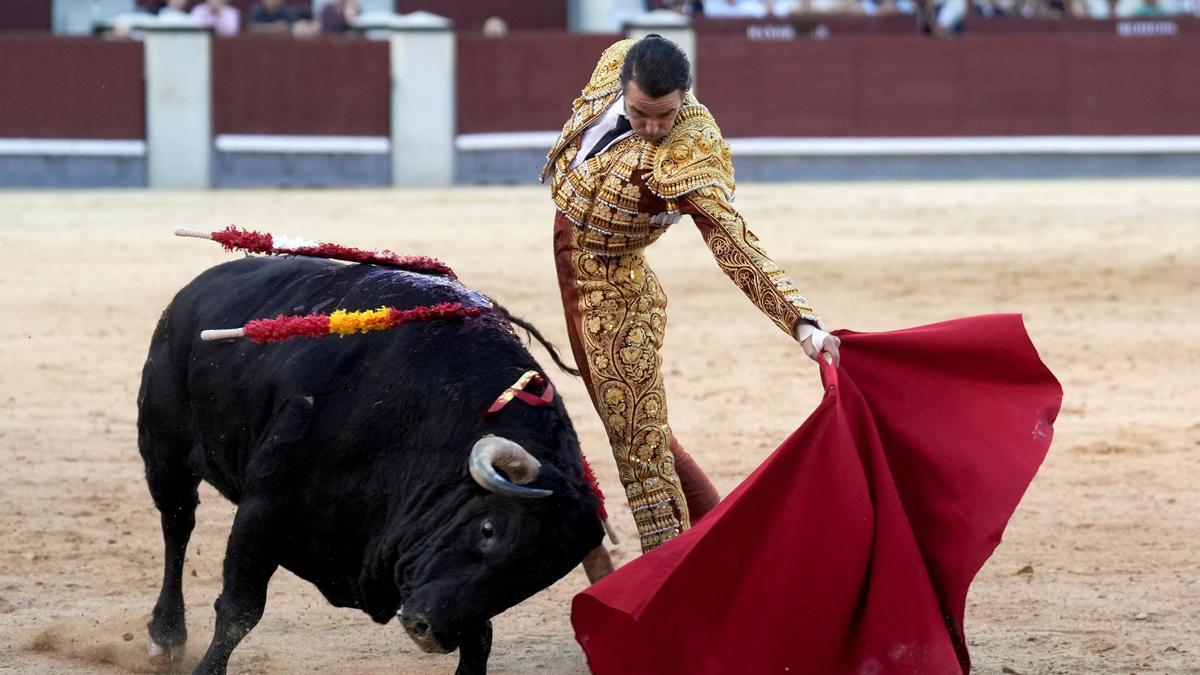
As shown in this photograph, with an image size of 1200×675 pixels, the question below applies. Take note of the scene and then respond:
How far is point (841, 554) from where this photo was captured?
2.85 m

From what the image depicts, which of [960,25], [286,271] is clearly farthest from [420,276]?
[960,25]

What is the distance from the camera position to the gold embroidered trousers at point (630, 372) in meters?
3.12

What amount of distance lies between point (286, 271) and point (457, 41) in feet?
35.0

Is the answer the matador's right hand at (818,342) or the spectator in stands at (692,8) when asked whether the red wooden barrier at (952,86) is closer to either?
the spectator in stands at (692,8)

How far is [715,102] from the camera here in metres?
14.1

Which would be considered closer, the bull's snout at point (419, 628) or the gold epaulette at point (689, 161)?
the bull's snout at point (419, 628)

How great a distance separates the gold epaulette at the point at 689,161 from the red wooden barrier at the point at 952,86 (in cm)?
1110

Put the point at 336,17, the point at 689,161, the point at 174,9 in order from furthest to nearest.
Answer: the point at 336,17, the point at 174,9, the point at 689,161

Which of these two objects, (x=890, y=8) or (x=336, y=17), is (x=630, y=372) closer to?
(x=336, y=17)

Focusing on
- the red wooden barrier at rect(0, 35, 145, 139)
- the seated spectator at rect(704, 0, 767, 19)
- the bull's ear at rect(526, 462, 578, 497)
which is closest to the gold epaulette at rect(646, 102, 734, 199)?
the bull's ear at rect(526, 462, 578, 497)

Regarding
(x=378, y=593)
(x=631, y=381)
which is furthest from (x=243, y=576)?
(x=631, y=381)

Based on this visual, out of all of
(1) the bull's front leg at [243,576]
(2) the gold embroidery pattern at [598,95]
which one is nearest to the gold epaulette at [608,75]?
(2) the gold embroidery pattern at [598,95]

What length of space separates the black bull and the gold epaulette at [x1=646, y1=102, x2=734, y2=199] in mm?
359

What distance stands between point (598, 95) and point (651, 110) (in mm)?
268
